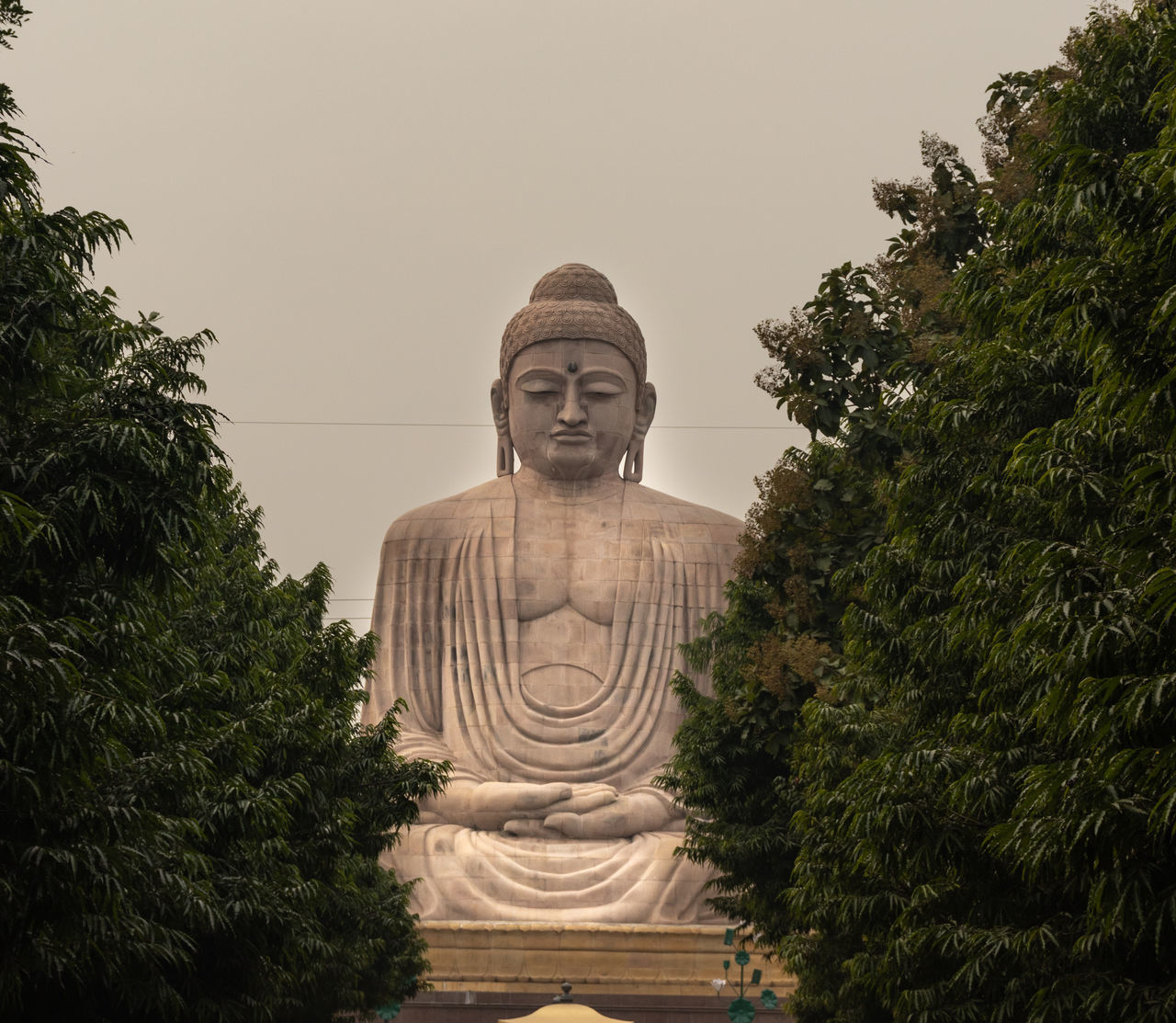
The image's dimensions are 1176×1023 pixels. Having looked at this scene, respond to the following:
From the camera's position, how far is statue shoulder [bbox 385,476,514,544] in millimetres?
29438

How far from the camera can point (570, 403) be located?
28.9 meters

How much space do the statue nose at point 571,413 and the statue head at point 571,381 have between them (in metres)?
0.01

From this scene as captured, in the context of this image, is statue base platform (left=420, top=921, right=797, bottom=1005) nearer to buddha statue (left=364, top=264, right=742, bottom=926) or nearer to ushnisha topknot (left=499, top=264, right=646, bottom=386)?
buddha statue (left=364, top=264, right=742, bottom=926)

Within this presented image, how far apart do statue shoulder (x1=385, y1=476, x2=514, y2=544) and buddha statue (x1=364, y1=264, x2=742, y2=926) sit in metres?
0.03

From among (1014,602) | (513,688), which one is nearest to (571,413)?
(513,688)

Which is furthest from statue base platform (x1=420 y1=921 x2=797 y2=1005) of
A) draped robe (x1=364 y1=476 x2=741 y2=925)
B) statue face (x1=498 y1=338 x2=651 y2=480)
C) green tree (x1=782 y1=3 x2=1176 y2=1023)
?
green tree (x1=782 y1=3 x2=1176 y2=1023)

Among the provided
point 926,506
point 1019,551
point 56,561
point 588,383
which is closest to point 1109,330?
point 1019,551

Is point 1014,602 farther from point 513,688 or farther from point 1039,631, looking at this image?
point 513,688

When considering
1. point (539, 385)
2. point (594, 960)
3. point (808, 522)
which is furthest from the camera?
point (539, 385)

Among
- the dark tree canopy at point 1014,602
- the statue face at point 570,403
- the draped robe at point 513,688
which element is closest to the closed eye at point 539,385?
the statue face at point 570,403

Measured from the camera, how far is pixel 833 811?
14211mm

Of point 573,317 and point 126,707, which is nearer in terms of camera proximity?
point 126,707

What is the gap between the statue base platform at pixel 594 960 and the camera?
25.3 m

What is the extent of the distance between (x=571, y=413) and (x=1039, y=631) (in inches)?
779
